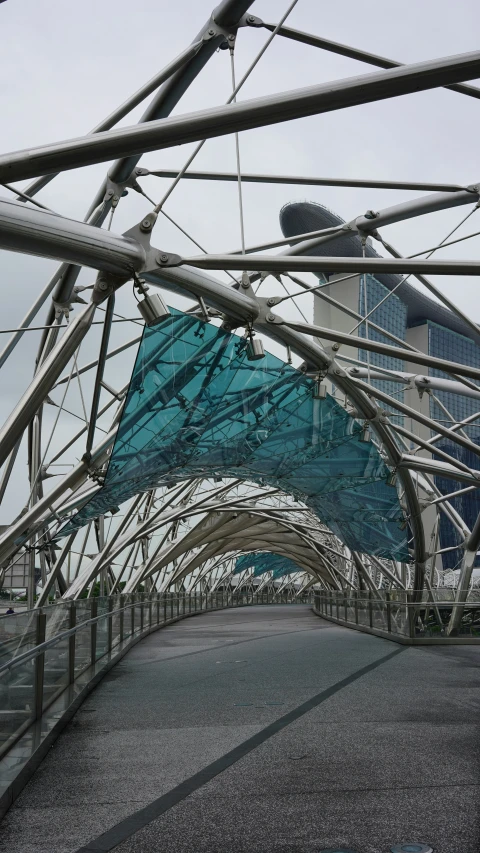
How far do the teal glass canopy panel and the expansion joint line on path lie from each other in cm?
688

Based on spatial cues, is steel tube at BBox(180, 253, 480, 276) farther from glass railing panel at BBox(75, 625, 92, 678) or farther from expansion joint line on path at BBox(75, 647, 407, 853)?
expansion joint line on path at BBox(75, 647, 407, 853)

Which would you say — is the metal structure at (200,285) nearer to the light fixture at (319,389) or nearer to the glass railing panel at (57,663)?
the light fixture at (319,389)

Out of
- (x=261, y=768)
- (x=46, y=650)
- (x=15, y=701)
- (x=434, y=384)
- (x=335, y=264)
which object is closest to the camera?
(x=15, y=701)

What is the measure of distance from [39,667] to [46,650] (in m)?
0.36

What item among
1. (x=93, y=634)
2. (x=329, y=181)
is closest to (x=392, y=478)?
(x=329, y=181)

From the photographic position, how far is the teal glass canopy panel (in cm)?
1647

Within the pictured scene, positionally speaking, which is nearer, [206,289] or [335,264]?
[335,264]

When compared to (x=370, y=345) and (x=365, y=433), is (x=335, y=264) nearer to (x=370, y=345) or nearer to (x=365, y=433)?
(x=370, y=345)

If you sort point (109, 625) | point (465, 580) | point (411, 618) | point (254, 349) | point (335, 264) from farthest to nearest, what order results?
point (465, 580), point (411, 618), point (109, 625), point (254, 349), point (335, 264)

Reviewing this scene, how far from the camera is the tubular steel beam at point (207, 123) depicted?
7.89 meters

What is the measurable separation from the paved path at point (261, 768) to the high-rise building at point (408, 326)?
285ft

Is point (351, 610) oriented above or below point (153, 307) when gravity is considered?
below

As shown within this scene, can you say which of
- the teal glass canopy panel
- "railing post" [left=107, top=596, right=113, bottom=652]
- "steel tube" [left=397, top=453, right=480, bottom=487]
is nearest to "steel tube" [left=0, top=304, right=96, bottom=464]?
the teal glass canopy panel

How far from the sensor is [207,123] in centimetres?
823
